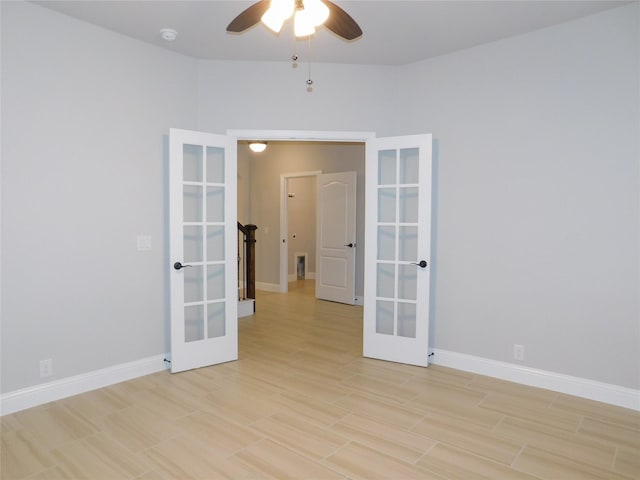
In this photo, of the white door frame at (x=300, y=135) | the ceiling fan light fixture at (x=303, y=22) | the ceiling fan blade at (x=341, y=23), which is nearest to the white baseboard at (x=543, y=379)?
the white door frame at (x=300, y=135)

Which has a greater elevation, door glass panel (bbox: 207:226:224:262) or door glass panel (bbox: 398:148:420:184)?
door glass panel (bbox: 398:148:420:184)

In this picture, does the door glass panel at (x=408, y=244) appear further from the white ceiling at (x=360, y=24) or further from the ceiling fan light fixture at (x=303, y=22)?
the ceiling fan light fixture at (x=303, y=22)

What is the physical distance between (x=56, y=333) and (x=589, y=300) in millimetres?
4138

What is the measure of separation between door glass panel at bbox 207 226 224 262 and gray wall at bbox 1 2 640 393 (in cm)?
43

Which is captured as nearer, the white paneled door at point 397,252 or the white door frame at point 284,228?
the white paneled door at point 397,252

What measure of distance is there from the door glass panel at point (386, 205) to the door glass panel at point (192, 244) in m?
1.77

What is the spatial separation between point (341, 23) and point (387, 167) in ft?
6.11

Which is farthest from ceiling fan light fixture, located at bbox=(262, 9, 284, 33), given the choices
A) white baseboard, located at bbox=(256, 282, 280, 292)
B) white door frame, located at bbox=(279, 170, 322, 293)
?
white baseboard, located at bbox=(256, 282, 280, 292)

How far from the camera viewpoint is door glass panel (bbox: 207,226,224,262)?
3.99 metres

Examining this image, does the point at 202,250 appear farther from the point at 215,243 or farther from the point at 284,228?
the point at 284,228

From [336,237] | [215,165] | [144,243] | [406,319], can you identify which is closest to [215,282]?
[144,243]

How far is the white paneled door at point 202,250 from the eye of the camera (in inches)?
145

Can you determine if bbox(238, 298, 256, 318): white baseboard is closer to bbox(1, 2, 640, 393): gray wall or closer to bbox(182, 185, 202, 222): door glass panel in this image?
bbox(1, 2, 640, 393): gray wall

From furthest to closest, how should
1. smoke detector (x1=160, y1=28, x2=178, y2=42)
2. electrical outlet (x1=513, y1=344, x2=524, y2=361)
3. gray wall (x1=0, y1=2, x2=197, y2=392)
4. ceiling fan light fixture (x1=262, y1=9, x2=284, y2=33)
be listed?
electrical outlet (x1=513, y1=344, x2=524, y2=361) → smoke detector (x1=160, y1=28, x2=178, y2=42) → gray wall (x1=0, y1=2, x2=197, y2=392) → ceiling fan light fixture (x1=262, y1=9, x2=284, y2=33)
